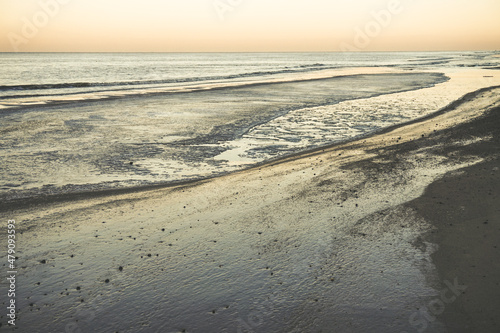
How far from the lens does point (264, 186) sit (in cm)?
869

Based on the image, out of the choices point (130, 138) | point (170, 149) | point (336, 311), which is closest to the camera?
point (336, 311)

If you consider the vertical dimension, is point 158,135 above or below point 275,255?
above

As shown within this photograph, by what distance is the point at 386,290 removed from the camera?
4668 millimetres

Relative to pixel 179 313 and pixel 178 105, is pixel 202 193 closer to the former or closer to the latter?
pixel 179 313

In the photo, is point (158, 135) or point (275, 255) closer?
point (275, 255)

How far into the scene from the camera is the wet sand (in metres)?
4.25

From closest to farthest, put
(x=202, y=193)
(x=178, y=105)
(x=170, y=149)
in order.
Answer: (x=202, y=193), (x=170, y=149), (x=178, y=105)

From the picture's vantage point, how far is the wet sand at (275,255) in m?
4.25

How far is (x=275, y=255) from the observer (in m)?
5.61

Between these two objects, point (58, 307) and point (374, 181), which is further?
point (374, 181)

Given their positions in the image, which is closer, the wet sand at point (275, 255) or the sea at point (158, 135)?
the wet sand at point (275, 255)

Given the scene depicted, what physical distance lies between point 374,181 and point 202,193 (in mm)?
3782

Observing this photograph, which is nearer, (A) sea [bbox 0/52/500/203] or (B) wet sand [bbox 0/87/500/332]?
(B) wet sand [bbox 0/87/500/332]

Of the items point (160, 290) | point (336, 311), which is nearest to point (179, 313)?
point (160, 290)
